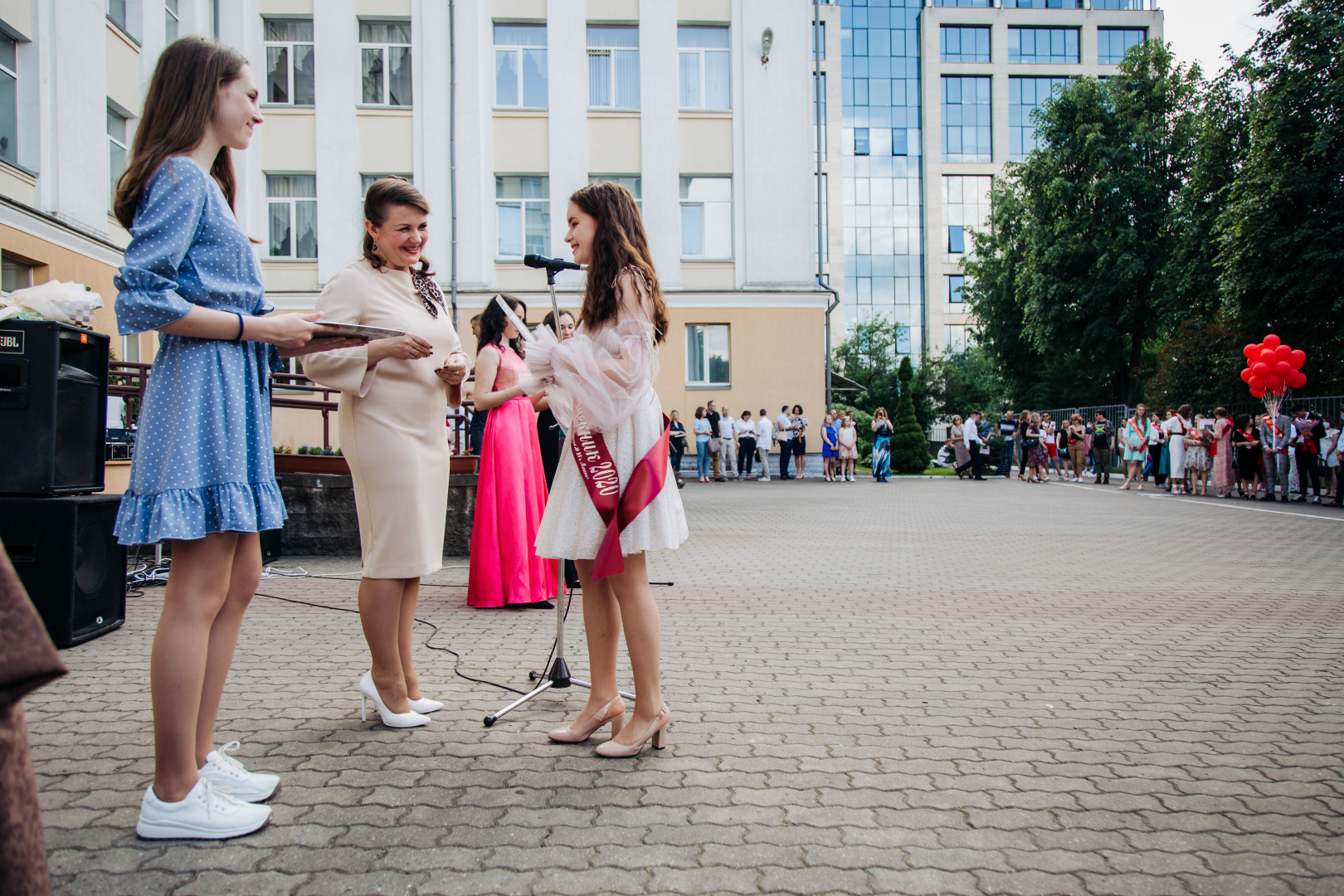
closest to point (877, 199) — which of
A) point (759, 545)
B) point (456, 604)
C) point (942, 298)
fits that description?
point (942, 298)

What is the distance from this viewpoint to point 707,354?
2500 centimetres

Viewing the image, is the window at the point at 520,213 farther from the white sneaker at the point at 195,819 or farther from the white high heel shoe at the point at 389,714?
the white sneaker at the point at 195,819

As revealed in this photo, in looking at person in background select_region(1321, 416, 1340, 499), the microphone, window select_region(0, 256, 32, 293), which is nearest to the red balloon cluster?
person in background select_region(1321, 416, 1340, 499)

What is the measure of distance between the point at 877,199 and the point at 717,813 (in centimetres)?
6813

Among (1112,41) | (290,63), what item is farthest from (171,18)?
(1112,41)

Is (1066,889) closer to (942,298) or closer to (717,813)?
(717,813)

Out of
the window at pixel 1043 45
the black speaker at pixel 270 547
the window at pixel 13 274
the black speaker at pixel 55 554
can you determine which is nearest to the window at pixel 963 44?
the window at pixel 1043 45

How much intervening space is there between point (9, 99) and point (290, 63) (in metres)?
10.4

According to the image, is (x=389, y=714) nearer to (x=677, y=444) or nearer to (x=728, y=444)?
(x=677, y=444)

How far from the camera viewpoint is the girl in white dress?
3090 mm

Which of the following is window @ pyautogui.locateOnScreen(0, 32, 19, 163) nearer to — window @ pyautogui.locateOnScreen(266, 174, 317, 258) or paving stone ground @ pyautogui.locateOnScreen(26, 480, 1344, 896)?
window @ pyautogui.locateOnScreen(266, 174, 317, 258)

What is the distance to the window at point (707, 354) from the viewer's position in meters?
24.9

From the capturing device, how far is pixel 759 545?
1005cm

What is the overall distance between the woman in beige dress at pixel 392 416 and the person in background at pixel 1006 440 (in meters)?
26.6
